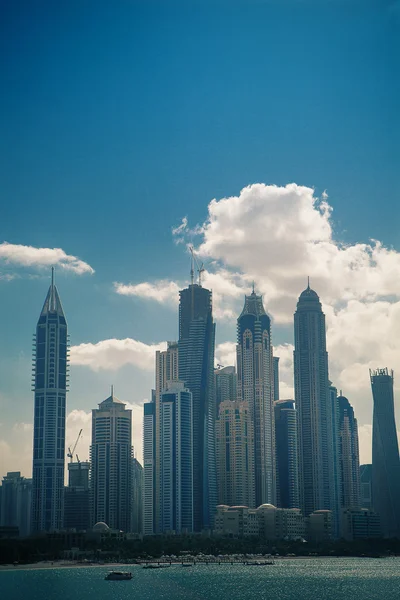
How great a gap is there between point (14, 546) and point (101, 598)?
71.1m

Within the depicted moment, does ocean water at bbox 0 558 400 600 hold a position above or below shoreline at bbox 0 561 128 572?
below

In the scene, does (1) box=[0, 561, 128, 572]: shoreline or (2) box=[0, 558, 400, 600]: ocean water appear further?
(1) box=[0, 561, 128, 572]: shoreline

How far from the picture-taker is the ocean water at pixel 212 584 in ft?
355

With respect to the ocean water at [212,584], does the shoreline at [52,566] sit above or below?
above

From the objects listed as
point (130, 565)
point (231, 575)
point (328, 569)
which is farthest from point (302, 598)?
point (130, 565)

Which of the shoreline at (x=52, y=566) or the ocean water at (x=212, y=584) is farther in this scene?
the shoreline at (x=52, y=566)

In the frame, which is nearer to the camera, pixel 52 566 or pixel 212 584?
pixel 212 584

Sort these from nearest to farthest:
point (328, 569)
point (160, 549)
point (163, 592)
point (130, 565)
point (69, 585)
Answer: point (163, 592)
point (69, 585)
point (328, 569)
point (130, 565)
point (160, 549)

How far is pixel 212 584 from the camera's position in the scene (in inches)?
4926

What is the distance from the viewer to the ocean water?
355 feet

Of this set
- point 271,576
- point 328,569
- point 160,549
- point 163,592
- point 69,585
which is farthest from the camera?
point 160,549

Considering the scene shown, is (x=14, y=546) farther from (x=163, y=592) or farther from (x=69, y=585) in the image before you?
(x=163, y=592)

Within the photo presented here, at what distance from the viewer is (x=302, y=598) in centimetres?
10519

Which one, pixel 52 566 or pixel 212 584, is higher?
pixel 52 566
